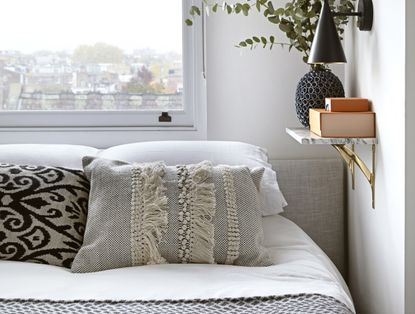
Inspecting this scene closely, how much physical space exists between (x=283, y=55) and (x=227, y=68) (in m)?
0.22

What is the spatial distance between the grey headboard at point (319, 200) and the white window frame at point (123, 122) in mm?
400

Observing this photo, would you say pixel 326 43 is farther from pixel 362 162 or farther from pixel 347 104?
pixel 362 162

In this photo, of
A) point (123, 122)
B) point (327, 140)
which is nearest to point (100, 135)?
point (123, 122)

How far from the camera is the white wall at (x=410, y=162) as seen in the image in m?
2.05

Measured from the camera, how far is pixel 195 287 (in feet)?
7.04

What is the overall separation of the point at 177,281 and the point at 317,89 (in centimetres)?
88

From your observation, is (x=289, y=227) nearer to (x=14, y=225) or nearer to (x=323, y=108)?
(x=323, y=108)

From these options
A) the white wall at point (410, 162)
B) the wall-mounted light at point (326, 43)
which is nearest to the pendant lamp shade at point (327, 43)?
the wall-mounted light at point (326, 43)

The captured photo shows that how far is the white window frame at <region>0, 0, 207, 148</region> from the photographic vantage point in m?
3.27

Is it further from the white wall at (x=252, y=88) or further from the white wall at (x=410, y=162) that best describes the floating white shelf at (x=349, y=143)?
the white wall at (x=252, y=88)

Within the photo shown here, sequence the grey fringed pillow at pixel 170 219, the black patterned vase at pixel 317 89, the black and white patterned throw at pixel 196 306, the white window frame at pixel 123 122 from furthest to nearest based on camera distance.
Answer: the white window frame at pixel 123 122 → the black patterned vase at pixel 317 89 → the grey fringed pillow at pixel 170 219 → the black and white patterned throw at pixel 196 306

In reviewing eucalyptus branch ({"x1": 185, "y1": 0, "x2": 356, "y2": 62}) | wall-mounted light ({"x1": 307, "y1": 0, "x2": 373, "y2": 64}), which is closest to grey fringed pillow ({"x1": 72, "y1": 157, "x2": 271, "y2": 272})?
wall-mounted light ({"x1": 307, "y1": 0, "x2": 373, "y2": 64})

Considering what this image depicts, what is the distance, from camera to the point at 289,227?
110 inches

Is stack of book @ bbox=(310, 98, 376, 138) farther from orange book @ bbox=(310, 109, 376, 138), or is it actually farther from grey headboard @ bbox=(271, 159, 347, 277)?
grey headboard @ bbox=(271, 159, 347, 277)
